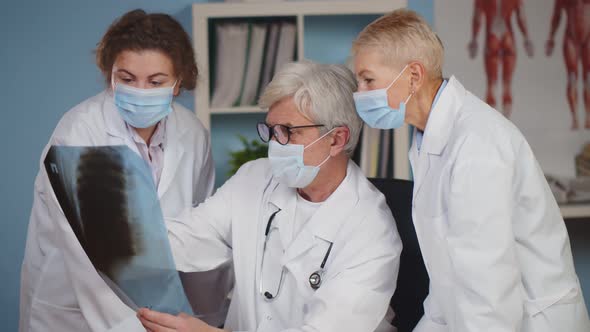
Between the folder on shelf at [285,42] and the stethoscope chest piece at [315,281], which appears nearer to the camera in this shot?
the stethoscope chest piece at [315,281]

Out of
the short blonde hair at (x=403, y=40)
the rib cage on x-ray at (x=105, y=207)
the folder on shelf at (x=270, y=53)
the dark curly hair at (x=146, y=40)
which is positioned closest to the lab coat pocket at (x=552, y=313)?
the short blonde hair at (x=403, y=40)

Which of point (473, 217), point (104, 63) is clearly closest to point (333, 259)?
point (473, 217)

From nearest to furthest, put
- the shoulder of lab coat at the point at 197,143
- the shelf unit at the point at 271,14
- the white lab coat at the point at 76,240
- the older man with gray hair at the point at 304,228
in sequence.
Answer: the older man with gray hair at the point at 304,228
the white lab coat at the point at 76,240
the shoulder of lab coat at the point at 197,143
the shelf unit at the point at 271,14

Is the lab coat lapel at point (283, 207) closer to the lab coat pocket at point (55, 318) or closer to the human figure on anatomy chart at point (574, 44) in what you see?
the lab coat pocket at point (55, 318)

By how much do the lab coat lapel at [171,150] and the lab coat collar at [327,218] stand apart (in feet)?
1.17

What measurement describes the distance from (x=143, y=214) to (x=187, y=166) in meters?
0.62

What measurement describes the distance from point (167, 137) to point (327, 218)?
59 cm

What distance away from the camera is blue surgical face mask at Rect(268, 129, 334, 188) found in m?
1.71

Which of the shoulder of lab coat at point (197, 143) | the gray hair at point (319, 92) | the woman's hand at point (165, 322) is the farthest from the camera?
the shoulder of lab coat at point (197, 143)

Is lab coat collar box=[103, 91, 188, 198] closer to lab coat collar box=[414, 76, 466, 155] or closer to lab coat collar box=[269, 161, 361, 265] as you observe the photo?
lab coat collar box=[269, 161, 361, 265]

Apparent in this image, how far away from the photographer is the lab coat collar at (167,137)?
6.40 feet

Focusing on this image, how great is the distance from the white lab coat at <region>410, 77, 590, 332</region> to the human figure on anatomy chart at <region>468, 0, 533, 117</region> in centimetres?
188

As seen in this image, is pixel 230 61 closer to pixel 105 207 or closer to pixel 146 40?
pixel 146 40

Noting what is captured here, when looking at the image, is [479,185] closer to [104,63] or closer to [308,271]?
[308,271]
